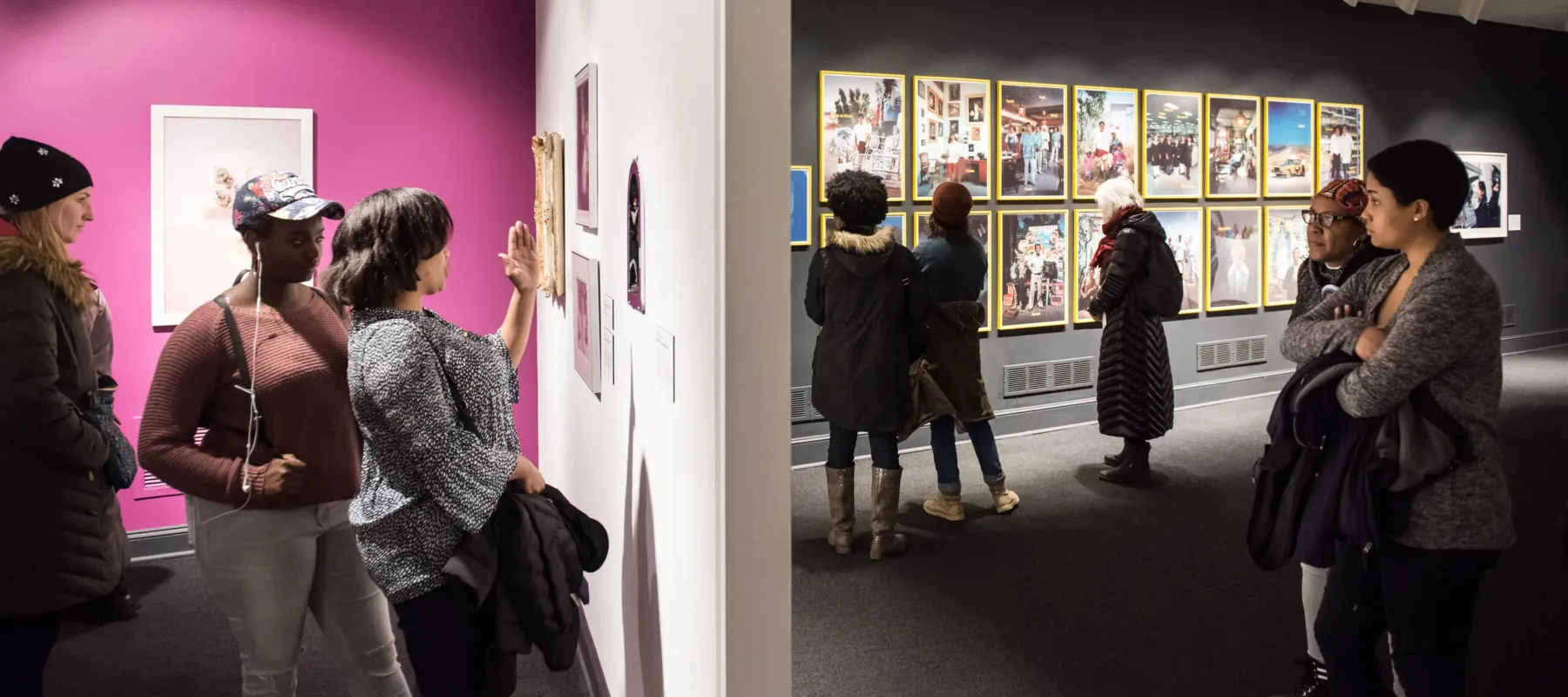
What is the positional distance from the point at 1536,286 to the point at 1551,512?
293 inches

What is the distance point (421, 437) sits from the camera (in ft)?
7.26

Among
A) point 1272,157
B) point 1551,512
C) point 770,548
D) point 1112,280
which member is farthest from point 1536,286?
point 770,548

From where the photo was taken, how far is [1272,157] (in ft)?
29.2

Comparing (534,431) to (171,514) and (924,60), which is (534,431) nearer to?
(171,514)

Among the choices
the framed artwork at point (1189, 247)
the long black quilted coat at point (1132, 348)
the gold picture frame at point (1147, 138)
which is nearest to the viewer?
the long black quilted coat at point (1132, 348)

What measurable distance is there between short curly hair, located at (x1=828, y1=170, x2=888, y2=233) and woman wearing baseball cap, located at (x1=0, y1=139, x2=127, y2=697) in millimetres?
2903

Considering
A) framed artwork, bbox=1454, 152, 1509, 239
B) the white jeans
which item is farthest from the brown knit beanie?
framed artwork, bbox=1454, 152, 1509, 239

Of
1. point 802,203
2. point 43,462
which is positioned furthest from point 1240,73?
point 43,462

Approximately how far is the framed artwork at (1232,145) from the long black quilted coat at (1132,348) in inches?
120

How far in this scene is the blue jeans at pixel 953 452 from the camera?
5.45 meters

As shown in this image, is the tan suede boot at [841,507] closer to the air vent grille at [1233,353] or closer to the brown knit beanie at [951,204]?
the brown knit beanie at [951,204]

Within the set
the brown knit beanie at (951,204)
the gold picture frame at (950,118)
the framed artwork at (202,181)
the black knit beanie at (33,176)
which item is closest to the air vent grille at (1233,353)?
the gold picture frame at (950,118)

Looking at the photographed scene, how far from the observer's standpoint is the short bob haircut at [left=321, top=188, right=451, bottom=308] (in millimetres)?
2303

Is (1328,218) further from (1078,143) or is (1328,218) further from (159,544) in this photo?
(159,544)
